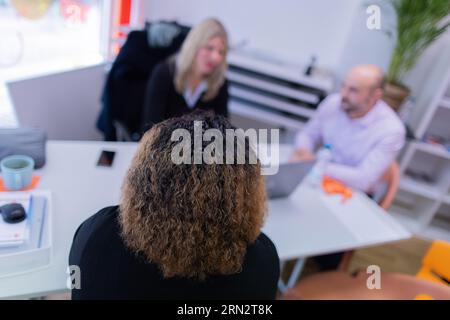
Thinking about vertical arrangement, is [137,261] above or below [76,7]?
below

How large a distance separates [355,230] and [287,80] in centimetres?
132

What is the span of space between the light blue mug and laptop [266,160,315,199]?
82 centimetres

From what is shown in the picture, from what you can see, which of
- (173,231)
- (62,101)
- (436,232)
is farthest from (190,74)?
(436,232)

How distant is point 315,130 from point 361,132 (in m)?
0.28

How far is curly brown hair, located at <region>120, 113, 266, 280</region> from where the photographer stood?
72 centimetres

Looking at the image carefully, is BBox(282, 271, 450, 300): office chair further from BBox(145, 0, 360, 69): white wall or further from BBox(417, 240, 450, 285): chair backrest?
BBox(145, 0, 360, 69): white wall

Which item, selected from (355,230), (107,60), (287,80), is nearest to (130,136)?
(107,60)

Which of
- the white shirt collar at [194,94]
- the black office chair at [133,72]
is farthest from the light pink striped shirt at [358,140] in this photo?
the black office chair at [133,72]

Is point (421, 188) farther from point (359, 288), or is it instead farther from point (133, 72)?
point (133, 72)

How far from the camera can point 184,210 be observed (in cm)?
72

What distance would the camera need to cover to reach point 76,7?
209cm

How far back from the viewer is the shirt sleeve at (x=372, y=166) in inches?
66.3

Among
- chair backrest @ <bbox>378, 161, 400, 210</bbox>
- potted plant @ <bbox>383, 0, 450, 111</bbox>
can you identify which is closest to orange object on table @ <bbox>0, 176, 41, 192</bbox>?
chair backrest @ <bbox>378, 161, 400, 210</bbox>
